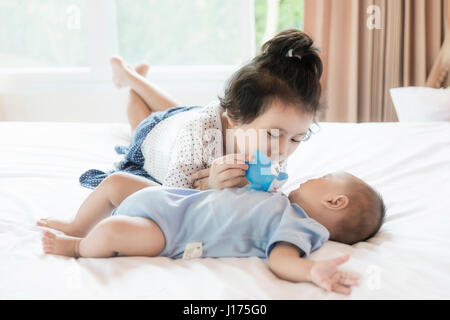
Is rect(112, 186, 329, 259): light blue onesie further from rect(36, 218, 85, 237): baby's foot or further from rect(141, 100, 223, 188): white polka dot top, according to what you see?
rect(141, 100, 223, 188): white polka dot top

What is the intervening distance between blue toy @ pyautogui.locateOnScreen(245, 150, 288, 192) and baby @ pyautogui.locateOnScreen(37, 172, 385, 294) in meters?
0.03

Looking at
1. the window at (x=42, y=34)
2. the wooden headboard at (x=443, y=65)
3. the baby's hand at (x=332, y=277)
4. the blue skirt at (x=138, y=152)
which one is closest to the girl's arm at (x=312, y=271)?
the baby's hand at (x=332, y=277)

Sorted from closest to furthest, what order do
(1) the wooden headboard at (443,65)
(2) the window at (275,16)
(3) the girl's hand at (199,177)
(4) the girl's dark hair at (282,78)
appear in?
(4) the girl's dark hair at (282,78) < (3) the girl's hand at (199,177) < (1) the wooden headboard at (443,65) < (2) the window at (275,16)

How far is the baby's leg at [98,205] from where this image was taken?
1.23 metres

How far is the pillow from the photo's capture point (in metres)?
2.10

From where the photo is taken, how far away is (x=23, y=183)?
5.04 ft

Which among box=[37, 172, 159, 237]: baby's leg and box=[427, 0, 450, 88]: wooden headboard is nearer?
box=[37, 172, 159, 237]: baby's leg

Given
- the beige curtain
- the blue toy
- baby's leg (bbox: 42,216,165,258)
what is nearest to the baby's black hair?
the blue toy

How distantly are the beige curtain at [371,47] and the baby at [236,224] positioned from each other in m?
1.60

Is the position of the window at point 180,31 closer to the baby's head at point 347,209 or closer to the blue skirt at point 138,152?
the blue skirt at point 138,152

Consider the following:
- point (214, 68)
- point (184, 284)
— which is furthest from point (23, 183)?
point (214, 68)

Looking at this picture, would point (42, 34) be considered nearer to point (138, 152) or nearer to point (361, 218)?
point (138, 152)

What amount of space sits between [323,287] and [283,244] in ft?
0.49

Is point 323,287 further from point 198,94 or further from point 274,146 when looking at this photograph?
point 198,94
